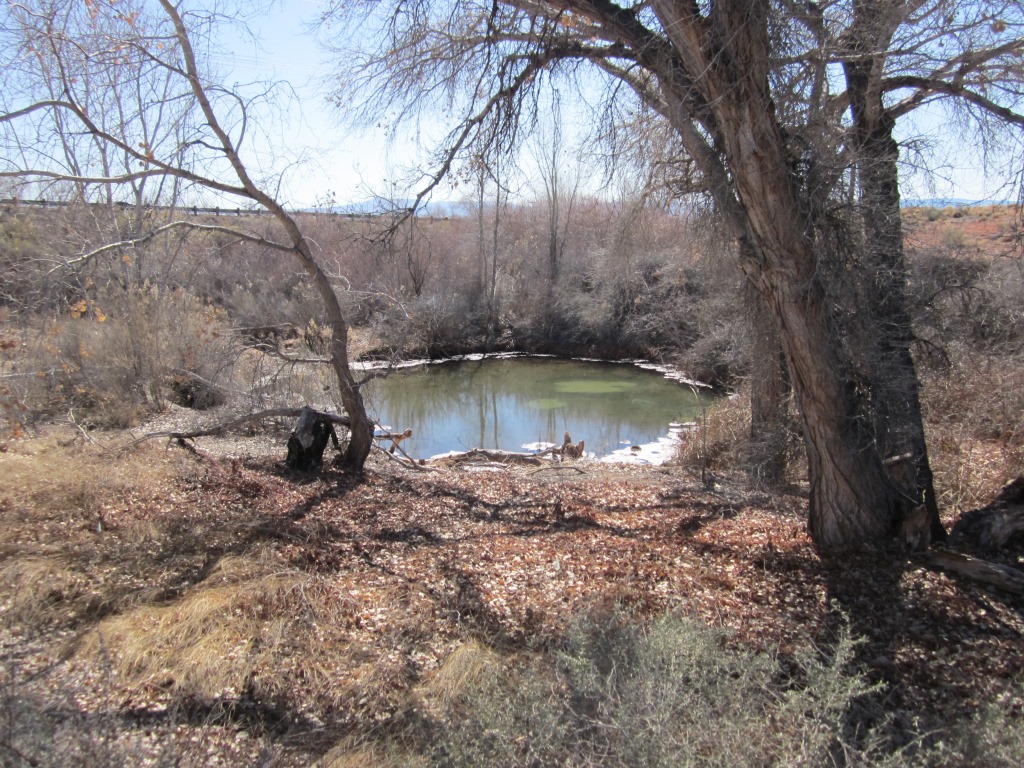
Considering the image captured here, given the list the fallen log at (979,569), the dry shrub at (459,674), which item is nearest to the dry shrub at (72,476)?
the dry shrub at (459,674)

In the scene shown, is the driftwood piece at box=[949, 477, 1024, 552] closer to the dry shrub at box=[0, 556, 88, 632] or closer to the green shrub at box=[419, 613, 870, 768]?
the green shrub at box=[419, 613, 870, 768]

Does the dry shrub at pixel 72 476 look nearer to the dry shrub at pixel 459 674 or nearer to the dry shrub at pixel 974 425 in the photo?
the dry shrub at pixel 459 674

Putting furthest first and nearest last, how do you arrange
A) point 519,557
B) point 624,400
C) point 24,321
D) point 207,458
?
point 624,400 → point 207,458 → point 24,321 → point 519,557

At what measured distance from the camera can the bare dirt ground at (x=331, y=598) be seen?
3.27 meters

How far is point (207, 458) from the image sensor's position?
707 centimetres

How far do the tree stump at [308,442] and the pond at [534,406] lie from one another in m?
2.09

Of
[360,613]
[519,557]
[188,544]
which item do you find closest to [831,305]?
[519,557]

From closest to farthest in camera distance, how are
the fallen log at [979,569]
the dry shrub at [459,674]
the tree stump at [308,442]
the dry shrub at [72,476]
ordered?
the dry shrub at [459,674]
the fallen log at [979,569]
the dry shrub at [72,476]
the tree stump at [308,442]

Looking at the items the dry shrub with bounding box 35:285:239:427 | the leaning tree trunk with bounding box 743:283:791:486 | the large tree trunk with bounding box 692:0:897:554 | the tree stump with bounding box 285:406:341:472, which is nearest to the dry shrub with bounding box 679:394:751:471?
the leaning tree trunk with bounding box 743:283:791:486

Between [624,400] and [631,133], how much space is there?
14124 millimetres

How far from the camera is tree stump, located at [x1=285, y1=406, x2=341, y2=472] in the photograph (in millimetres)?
7320

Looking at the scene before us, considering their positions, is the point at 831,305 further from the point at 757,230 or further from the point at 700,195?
the point at 700,195

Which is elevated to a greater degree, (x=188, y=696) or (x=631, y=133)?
(x=631, y=133)

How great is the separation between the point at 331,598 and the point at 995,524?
4.69 metres
